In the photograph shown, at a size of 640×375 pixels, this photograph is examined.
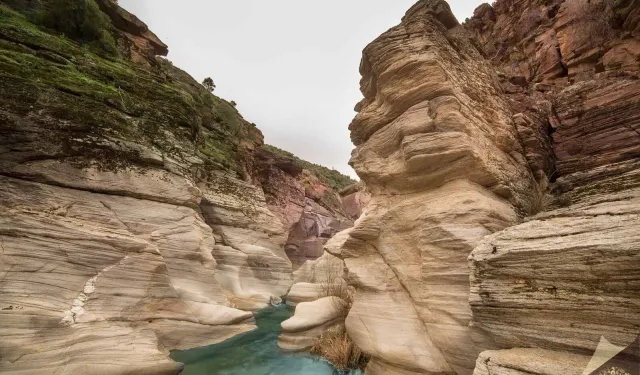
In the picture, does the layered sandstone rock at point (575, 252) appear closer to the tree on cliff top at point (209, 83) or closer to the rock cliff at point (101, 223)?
the rock cliff at point (101, 223)

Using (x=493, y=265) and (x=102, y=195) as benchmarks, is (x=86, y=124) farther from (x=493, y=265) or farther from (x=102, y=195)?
(x=493, y=265)

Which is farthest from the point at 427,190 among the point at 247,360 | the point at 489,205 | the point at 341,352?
the point at 247,360

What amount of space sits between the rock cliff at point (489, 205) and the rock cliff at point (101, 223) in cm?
601

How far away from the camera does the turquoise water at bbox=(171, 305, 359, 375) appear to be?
8383mm

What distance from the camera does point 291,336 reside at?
1024cm

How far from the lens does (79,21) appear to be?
14.4 meters

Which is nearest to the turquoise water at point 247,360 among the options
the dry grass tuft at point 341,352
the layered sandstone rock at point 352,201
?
the dry grass tuft at point 341,352

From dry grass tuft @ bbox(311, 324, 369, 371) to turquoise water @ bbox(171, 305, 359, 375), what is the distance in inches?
8.6

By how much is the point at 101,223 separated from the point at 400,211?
915 centimetres

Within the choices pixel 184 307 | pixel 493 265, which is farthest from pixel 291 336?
pixel 493 265

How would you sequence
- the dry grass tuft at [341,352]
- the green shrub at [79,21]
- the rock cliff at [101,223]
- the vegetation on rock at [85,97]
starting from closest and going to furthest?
the rock cliff at [101,223], the dry grass tuft at [341,352], the vegetation on rock at [85,97], the green shrub at [79,21]

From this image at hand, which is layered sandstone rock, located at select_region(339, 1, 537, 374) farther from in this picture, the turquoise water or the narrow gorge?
the turquoise water

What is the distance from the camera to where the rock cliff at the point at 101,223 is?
22.7 ft

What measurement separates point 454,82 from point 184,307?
10784 mm
